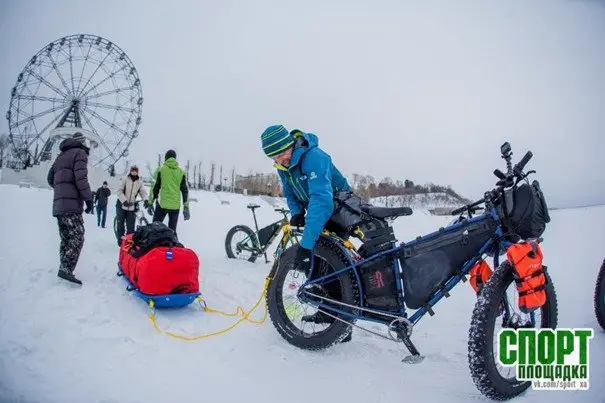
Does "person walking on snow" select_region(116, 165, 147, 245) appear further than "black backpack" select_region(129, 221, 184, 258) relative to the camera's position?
Yes

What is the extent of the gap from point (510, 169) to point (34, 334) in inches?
156

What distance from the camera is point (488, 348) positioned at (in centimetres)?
192

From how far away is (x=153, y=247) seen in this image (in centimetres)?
359

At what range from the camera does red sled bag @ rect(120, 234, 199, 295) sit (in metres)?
3.26

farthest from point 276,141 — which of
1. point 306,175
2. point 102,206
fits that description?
point 102,206

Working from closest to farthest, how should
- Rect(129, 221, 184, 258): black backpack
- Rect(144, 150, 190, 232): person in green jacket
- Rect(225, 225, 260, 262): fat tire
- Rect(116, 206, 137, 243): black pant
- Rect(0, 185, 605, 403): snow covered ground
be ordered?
Rect(0, 185, 605, 403): snow covered ground, Rect(129, 221, 184, 258): black backpack, Rect(144, 150, 190, 232): person in green jacket, Rect(225, 225, 260, 262): fat tire, Rect(116, 206, 137, 243): black pant

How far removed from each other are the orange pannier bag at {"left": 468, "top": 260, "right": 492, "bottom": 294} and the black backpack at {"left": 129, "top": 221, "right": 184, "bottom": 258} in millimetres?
3037

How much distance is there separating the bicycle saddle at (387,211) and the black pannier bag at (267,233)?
11.7ft

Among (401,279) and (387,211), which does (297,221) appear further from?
(401,279)

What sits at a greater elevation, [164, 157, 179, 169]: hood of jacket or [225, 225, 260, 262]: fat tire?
[164, 157, 179, 169]: hood of jacket

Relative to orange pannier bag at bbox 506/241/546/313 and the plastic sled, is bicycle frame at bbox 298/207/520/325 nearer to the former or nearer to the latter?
orange pannier bag at bbox 506/241/546/313

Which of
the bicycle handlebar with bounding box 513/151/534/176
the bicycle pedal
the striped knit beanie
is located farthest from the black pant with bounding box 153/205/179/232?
the bicycle handlebar with bounding box 513/151/534/176

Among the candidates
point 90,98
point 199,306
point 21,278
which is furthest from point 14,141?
point 199,306

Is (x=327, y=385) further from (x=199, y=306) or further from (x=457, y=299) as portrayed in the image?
(x=457, y=299)
